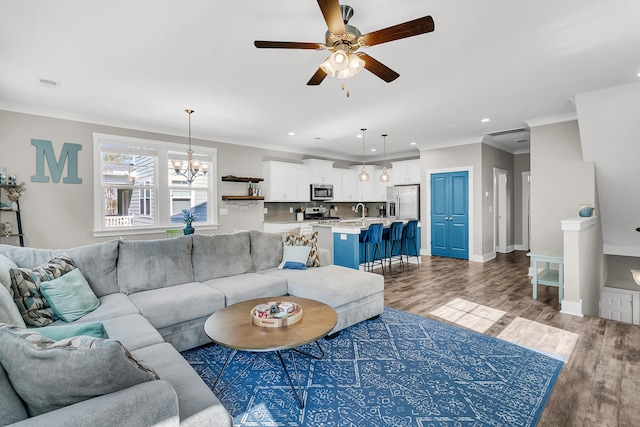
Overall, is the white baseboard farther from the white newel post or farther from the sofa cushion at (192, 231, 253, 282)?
the sofa cushion at (192, 231, 253, 282)

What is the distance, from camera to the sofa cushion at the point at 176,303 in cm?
259

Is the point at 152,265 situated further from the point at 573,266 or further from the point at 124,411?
the point at 573,266

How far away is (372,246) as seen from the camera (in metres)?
6.21

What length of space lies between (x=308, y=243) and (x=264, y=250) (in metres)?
0.56

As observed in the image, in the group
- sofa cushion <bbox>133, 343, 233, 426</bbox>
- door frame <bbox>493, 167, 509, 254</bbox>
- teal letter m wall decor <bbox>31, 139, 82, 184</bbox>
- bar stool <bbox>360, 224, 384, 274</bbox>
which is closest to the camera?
sofa cushion <bbox>133, 343, 233, 426</bbox>

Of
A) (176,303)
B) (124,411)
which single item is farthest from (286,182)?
(124,411)

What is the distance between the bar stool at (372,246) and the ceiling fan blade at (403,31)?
3.56m

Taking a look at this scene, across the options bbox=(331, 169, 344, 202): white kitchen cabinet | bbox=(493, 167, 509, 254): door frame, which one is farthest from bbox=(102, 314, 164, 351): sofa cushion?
bbox=(493, 167, 509, 254): door frame

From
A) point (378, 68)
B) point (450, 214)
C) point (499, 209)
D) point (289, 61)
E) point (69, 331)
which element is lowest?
point (69, 331)

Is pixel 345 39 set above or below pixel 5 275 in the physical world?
above

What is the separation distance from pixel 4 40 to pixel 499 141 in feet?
26.6

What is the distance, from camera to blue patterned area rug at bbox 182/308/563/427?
1.92 metres

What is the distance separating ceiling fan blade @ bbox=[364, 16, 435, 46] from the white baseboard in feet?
11.6

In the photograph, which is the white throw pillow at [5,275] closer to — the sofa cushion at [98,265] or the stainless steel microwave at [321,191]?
the sofa cushion at [98,265]
